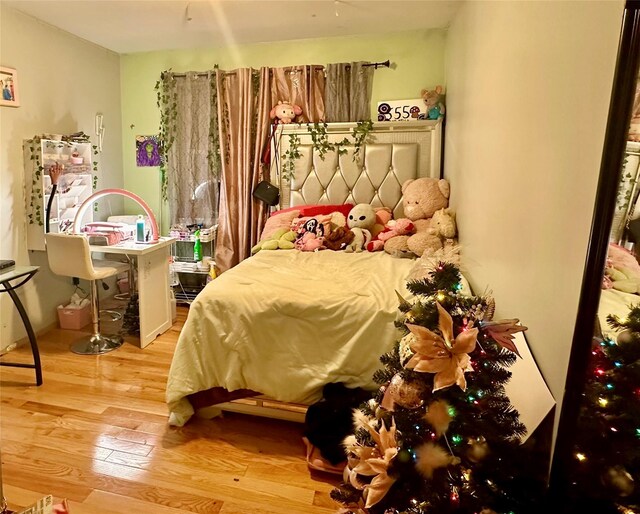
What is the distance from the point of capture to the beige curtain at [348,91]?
3.80 meters

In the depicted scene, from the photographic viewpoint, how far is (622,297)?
88 cm

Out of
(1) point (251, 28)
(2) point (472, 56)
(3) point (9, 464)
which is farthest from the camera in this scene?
(1) point (251, 28)

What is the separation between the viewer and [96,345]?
10.6ft

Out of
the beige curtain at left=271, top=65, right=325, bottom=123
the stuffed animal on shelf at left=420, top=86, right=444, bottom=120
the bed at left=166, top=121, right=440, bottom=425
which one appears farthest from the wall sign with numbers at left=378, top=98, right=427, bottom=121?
the bed at left=166, top=121, right=440, bottom=425

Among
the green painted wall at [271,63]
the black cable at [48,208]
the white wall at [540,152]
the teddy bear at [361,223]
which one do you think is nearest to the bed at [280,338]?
the white wall at [540,152]

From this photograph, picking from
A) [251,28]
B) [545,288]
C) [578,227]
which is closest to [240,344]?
[545,288]

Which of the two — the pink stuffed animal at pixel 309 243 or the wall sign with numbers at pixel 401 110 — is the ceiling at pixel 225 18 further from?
the pink stuffed animal at pixel 309 243

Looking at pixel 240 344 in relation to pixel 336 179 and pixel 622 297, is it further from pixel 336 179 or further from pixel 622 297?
pixel 336 179

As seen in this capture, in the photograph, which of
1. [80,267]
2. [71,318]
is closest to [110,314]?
[71,318]

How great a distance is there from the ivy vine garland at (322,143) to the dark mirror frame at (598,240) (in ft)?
9.60

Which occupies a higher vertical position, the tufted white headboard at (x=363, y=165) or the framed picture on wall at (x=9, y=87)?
the framed picture on wall at (x=9, y=87)

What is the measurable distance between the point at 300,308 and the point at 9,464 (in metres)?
1.50

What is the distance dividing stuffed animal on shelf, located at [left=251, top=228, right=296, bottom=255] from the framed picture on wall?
2004mm

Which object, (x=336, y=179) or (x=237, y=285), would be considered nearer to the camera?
(x=237, y=285)
